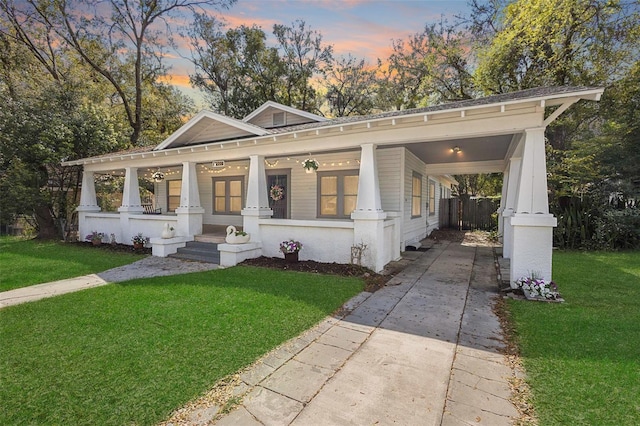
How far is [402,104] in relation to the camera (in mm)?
19438

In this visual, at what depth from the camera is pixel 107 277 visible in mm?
6500

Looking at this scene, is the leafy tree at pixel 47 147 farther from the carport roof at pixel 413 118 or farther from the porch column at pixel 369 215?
the porch column at pixel 369 215

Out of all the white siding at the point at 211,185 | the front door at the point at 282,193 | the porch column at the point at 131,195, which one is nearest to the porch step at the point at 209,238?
the white siding at the point at 211,185

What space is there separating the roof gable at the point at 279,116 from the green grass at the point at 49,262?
648cm

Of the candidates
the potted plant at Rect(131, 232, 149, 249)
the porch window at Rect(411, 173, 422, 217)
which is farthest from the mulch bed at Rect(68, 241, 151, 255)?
the porch window at Rect(411, 173, 422, 217)

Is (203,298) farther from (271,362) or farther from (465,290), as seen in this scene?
(465,290)

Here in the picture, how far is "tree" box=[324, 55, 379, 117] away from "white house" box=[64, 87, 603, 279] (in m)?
10.4

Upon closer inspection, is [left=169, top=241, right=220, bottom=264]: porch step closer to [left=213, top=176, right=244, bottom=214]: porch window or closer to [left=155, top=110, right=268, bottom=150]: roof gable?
[left=213, top=176, right=244, bottom=214]: porch window

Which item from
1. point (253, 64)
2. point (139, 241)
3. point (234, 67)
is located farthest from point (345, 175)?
point (234, 67)

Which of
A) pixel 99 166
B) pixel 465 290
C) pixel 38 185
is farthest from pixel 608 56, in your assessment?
pixel 38 185

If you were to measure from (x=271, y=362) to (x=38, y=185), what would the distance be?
44.5 ft

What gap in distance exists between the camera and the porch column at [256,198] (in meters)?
8.20

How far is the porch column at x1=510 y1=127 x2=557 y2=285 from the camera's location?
506 centimetres

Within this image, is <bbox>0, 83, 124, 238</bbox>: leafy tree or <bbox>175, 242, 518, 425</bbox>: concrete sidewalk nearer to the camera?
<bbox>175, 242, 518, 425</bbox>: concrete sidewalk
